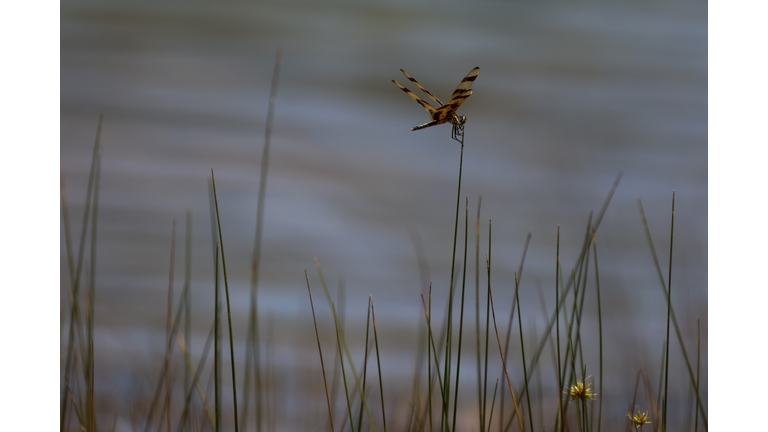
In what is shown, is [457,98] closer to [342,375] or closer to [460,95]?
[460,95]

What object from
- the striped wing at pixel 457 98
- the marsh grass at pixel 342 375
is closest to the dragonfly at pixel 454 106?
the striped wing at pixel 457 98

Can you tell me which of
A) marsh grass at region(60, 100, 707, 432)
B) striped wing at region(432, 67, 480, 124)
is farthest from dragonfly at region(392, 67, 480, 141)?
marsh grass at region(60, 100, 707, 432)

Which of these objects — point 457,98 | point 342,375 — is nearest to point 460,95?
point 457,98

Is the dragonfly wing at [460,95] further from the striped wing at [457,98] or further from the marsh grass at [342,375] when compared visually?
the marsh grass at [342,375]

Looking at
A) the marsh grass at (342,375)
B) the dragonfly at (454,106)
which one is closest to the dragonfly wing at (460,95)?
the dragonfly at (454,106)

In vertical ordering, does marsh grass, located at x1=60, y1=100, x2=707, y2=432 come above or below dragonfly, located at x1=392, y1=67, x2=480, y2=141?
below

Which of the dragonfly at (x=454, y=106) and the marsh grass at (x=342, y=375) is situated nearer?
the dragonfly at (x=454, y=106)

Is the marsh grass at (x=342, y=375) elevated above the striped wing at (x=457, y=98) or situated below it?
below

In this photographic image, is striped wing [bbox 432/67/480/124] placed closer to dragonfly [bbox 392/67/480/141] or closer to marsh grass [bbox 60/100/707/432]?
dragonfly [bbox 392/67/480/141]
